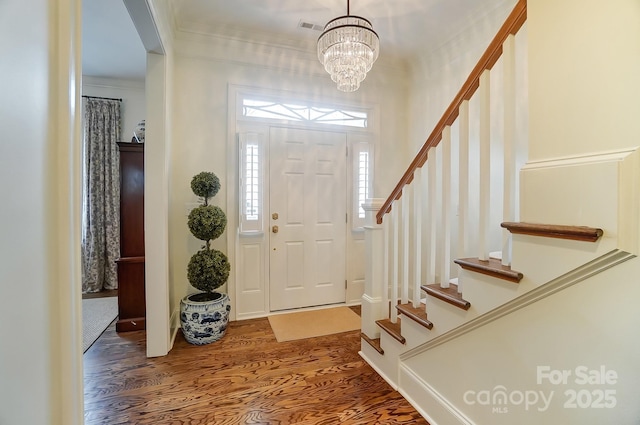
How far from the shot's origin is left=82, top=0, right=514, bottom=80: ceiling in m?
2.48

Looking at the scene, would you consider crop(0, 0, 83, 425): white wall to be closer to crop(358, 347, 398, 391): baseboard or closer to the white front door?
crop(358, 347, 398, 391): baseboard

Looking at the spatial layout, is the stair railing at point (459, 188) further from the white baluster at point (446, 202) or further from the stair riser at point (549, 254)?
the stair riser at point (549, 254)

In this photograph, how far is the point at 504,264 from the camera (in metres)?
1.25

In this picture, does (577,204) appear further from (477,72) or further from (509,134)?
(477,72)

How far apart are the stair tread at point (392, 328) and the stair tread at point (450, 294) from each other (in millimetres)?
430

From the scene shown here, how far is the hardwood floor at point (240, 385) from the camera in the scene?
1.63 metres

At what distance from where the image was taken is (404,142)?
12.0ft

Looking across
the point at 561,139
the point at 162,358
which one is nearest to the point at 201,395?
the point at 162,358

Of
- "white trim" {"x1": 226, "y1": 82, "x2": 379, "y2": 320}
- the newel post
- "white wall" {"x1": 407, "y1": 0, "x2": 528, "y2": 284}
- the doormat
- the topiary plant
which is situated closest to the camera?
the newel post

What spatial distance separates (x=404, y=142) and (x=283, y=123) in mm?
1598

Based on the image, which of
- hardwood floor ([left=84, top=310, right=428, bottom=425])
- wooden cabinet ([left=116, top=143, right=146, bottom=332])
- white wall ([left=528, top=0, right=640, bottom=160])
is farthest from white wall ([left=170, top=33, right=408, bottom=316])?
white wall ([left=528, top=0, right=640, bottom=160])

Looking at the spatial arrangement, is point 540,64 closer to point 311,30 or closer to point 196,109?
point 311,30

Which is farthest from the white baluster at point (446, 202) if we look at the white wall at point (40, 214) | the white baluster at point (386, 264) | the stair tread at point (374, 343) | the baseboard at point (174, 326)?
the baseboard at point (174, 326)

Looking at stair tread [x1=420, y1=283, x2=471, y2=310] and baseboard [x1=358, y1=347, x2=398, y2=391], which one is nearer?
stair tread [x1=420, y1=283, x2=471, y2=310]
